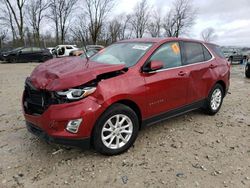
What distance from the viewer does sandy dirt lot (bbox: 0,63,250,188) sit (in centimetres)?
283

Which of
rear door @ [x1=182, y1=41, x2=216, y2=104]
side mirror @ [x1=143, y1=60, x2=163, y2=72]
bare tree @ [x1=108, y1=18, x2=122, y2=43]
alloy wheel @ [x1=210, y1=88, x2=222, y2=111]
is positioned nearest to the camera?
side mirror @ [x1=143, y1=60, x2=163, y2=72]

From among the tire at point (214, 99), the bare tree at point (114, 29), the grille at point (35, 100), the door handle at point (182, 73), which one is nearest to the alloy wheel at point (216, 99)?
the tire at point (214, 99)

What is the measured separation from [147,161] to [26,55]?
1944 cm

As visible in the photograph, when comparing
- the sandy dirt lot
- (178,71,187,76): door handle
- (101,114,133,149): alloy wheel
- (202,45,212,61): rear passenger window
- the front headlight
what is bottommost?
the sandy dirt lot

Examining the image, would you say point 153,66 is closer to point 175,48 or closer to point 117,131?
point 175,48

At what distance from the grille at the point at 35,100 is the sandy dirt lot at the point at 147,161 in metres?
0.62

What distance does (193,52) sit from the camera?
180 inches

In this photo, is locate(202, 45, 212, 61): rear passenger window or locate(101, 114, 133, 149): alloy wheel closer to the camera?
locate(101, 114, 133, 149): alloy wheel

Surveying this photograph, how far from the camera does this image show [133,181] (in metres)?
2.82

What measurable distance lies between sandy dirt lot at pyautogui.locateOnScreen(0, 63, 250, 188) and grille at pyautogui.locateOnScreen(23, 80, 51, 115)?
0.62 metres

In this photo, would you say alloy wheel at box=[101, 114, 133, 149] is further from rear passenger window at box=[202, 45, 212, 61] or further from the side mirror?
rear passenger window at box=[202, 45, 212, 61]

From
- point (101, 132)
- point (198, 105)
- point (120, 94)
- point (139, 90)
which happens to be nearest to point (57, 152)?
point (101, 132)

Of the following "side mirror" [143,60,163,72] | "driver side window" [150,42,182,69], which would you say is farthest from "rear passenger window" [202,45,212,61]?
"side mirror" [143,60,163,72]

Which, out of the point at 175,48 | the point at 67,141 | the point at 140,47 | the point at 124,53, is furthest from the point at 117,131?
the point at 175,48
